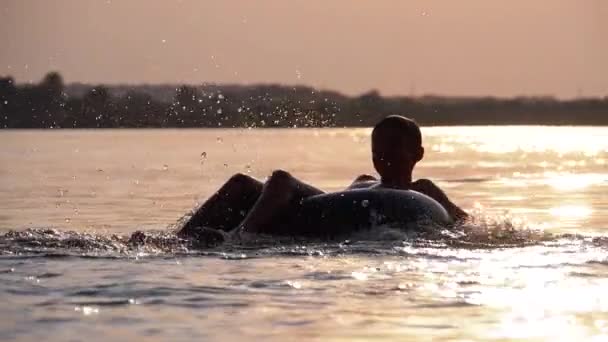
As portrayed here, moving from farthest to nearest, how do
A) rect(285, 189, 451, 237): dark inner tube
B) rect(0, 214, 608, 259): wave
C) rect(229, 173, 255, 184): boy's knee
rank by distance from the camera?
1. rect(229, 173, 255, 184): boy's knee
2. rect(285, 189, 451, 237): dark inner tube
3. rect(0, 214, 608, 259): wave

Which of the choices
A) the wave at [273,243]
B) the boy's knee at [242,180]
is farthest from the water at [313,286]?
the boy's knee at [242,180]

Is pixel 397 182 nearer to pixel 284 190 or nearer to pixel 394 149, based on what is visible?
pixel 394 149

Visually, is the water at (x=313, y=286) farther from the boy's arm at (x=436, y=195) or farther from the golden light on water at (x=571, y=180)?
the golden light on water at (x=571, y=180)

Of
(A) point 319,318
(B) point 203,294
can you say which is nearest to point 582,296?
(A) point 319,318

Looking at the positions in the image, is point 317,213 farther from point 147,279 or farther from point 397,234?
point 147,279

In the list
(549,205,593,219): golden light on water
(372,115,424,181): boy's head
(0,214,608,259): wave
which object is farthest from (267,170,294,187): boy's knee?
(549,205,593,219): golden light on water

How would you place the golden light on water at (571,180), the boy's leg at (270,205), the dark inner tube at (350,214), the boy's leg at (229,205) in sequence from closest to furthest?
the boy's leg at (270,205), the dark inner tube at (350,214), the boy's leg at (229,205), the golden light on water at (571,180)

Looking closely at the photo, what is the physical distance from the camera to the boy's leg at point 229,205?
11180mm

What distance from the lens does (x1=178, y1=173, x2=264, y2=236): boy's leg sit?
1118 cm

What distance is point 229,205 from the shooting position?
1121cm

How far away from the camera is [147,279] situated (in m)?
8.35

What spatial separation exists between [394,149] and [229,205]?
5.15 ft

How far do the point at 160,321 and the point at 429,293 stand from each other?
1802 mm

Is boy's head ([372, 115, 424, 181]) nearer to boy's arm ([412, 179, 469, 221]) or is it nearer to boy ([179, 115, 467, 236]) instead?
boy ([179, 115, 467, 236])
